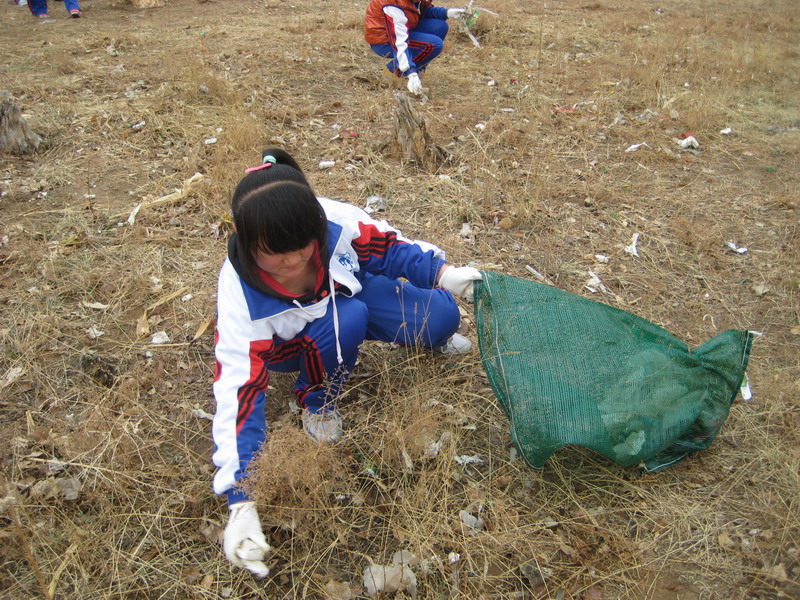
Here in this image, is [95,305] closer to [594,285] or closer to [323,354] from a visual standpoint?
[323,354]

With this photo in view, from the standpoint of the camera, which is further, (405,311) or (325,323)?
(405,311)

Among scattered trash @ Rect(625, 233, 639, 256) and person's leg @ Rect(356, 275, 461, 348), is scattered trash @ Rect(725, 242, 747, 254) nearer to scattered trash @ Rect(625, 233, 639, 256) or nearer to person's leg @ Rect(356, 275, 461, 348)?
scattered trash @ Rect(625, 233, 639, 256)

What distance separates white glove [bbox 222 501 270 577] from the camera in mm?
1401

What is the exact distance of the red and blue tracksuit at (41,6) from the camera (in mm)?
6793

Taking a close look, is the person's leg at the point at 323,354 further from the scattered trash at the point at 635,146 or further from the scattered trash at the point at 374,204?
the scattered trash at the point at 635,146

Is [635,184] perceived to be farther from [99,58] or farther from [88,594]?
[99,58]

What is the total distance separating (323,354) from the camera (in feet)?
5.93

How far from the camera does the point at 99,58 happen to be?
517cm

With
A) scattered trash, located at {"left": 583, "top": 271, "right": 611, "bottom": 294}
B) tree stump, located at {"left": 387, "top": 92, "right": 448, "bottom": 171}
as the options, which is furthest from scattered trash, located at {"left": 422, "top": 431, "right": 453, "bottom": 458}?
tree stump, located at {"left": 387, "top": 92, "right": 448, "bottom": 171}

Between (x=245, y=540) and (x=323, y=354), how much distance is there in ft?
2.01

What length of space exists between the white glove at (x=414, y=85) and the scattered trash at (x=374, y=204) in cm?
171

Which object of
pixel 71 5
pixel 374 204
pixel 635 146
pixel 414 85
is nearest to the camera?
pixel 374 204

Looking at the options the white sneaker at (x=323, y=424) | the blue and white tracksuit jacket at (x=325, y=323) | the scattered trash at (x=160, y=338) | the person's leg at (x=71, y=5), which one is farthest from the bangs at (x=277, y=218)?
the person's leg at (x=71, y=5)

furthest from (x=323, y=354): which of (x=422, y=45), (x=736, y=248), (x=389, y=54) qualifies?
(x=389, y=54)
